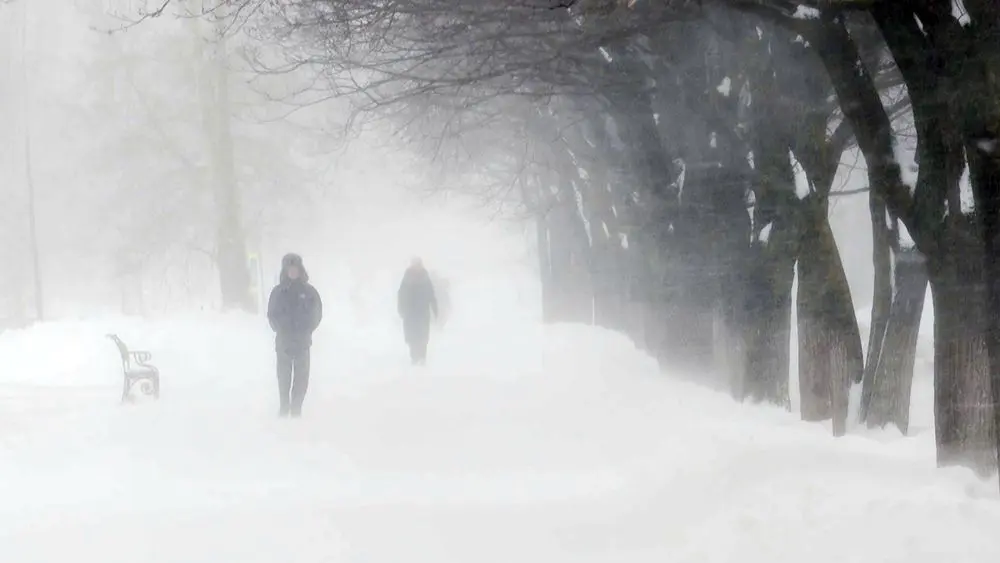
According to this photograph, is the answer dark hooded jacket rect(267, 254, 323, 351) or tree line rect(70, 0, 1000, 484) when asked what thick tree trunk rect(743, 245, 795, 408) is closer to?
tree line rect(70, 0, 1000, 484)

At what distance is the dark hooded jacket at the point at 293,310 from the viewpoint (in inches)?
521

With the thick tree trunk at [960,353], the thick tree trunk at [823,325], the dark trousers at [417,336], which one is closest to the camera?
the thick tree trunk at [960,353]

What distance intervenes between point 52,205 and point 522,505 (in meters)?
47.1

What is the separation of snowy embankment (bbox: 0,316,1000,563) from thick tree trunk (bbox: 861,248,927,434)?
0.31m

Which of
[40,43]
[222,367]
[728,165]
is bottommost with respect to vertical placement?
[222,367]

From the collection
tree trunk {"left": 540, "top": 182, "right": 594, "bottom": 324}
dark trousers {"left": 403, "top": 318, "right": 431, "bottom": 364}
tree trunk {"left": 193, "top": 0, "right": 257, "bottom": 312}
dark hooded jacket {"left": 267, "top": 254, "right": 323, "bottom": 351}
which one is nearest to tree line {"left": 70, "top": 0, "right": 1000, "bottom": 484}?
dark hooded jacket {"left": 267, "top": 254, "right": 323, "bottom": 351}

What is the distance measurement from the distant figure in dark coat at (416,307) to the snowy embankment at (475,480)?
108 inches

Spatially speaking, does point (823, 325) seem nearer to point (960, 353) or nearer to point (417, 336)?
point (960, 353)

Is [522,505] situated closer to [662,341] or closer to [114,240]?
[662,341]

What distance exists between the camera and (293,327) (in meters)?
13.2

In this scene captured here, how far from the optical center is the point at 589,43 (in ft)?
35.1

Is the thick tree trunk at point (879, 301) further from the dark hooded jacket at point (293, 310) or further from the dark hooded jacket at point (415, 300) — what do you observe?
the dark hooded jacket at point (415, 300)

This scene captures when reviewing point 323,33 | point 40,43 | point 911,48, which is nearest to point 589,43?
point 323,33

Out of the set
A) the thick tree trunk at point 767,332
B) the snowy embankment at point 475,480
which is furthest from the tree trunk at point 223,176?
the thick tree trunk at point 767,332
